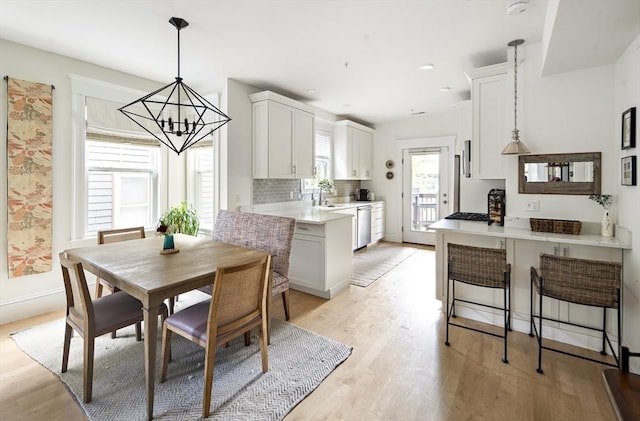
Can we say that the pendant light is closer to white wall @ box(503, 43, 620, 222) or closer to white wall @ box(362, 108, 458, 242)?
white wall @ box(503, 43, 620, 222)

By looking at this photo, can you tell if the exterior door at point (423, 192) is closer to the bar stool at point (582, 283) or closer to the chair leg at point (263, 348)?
the bar stool at point (582, 283)

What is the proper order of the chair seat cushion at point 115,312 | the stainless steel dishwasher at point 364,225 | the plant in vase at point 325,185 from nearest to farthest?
1. the chair seat cushion at point 115,312
2. the plant in vase at point 325,185
3. the stainless steel dishwasher at point 364,225

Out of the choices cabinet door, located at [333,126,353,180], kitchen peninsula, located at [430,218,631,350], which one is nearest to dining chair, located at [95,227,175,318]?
kitchen peninsula, located at [430,218,631,350]

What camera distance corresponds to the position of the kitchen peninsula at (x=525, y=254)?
2.37 metres

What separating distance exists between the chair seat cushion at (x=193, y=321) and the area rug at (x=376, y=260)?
2.35 m

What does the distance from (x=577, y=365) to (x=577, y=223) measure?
109cm

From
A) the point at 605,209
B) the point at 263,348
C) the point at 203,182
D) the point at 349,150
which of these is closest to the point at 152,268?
the point at 263,348

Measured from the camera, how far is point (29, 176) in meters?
3.00

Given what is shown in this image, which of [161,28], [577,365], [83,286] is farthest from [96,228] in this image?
[577,365]

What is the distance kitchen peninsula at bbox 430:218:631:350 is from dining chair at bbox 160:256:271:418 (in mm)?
1842

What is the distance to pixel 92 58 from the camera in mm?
3285

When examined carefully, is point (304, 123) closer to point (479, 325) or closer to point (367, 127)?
point (367, 127)

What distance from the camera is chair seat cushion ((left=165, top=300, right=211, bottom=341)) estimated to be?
188 centimetres

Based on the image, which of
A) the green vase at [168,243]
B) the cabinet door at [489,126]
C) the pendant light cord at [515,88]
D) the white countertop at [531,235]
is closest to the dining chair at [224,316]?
the green vase at [168,243]
